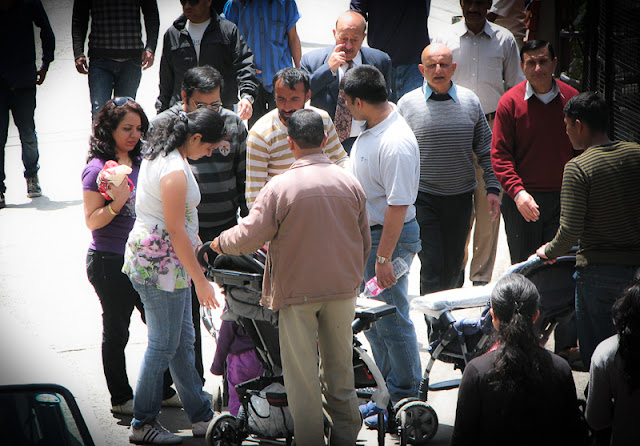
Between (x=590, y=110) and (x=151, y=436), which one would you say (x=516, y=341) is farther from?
(x=151, y=436)

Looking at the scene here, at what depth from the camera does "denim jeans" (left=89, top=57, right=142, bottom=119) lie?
313 inches

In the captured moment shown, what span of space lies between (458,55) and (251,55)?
1.77 m

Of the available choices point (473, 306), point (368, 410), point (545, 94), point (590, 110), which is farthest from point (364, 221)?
point (545, 94)

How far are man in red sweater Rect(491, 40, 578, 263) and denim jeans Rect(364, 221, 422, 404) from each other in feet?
3.49

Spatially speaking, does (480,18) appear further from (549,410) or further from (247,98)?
(549,410)

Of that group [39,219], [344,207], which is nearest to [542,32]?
[344,207]

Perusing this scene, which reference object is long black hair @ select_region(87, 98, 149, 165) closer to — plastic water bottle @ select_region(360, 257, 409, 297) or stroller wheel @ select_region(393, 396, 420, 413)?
plastic water bottle @ select_region(360, 257, 409, 297)

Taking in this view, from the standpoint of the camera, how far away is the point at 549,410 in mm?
2934

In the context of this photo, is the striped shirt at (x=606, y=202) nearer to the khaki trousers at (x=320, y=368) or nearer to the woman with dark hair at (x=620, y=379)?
the woman with dark hair at (x=620, y=379)

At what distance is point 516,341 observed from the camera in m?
3.00

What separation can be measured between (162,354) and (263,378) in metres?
0.58

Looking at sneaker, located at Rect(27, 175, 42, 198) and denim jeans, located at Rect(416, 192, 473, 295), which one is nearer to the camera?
denim jeans, located at Rect(416, 192, 473, 295)

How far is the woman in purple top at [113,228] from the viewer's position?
4.55m

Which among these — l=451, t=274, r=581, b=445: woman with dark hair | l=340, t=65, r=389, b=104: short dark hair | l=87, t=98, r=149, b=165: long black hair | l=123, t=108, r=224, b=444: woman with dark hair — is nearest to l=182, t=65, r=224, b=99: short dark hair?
l=87, t=98, r=149, b=165: long black hair
